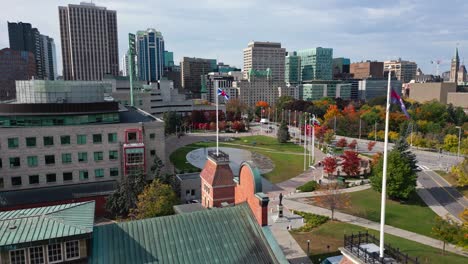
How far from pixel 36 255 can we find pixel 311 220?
3294cm

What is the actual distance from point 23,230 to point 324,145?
278 feet

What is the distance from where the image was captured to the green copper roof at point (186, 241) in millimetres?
17359

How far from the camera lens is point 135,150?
50.7m

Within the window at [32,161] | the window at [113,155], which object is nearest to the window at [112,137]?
the window at [113,155]

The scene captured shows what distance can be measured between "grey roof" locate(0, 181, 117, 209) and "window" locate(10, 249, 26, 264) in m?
30.3

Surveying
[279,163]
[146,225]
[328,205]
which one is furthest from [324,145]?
Result: [146,225]

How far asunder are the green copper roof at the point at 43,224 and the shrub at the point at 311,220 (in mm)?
28286

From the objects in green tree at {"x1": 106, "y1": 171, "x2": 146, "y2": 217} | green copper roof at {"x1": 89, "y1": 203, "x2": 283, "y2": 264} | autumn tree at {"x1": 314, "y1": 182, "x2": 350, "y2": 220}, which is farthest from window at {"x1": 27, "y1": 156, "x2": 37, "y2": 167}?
autumn tree at {"x1": 314, "y1": 182, "x2": 350, "y2": 220}

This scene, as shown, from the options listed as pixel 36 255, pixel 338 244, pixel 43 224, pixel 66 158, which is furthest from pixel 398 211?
pixel 66 158

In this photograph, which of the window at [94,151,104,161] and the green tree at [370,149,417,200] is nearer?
the green tree at [370,149,417,200]

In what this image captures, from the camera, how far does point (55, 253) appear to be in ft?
53.6

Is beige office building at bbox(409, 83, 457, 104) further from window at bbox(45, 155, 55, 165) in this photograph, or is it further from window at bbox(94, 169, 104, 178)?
window at bbox(45, 155, 55, 165)

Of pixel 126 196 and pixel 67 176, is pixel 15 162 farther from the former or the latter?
pixel 126 196

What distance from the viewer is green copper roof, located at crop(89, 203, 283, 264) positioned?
17359 mm
